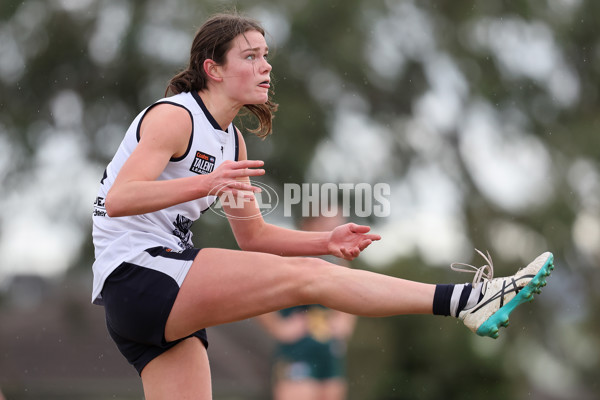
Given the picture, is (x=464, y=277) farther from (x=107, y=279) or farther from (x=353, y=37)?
(x=107, y=279)

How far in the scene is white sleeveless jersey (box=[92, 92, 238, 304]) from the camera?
2971 mm

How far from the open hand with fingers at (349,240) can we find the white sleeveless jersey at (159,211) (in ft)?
1.61

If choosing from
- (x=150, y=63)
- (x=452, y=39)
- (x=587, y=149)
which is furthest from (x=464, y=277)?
(x=150, y=63)

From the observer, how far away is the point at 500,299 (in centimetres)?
273

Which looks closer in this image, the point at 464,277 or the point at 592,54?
the point at 464,277

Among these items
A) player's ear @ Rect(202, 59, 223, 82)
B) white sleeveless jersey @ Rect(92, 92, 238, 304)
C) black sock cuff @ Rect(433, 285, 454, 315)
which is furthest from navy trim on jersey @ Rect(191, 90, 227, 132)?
black sock cuff @ Rect(433, 285, 454, 315)

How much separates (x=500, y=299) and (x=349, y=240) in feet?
2.14

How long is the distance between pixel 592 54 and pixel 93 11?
5.96 meters

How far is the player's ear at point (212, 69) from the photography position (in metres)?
3.16

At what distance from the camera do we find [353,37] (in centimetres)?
989

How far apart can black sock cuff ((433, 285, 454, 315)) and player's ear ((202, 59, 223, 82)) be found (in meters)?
1.16

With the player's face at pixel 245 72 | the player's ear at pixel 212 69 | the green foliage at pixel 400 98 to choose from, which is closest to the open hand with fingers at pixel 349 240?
the player's face at pixel 245 72

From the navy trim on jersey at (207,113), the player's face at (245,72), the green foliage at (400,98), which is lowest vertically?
the green foliage at (400,98)

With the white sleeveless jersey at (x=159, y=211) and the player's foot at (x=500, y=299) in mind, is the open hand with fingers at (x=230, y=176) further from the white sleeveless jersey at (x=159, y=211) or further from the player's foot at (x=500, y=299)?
the player's foot at (x=500, y=299)
